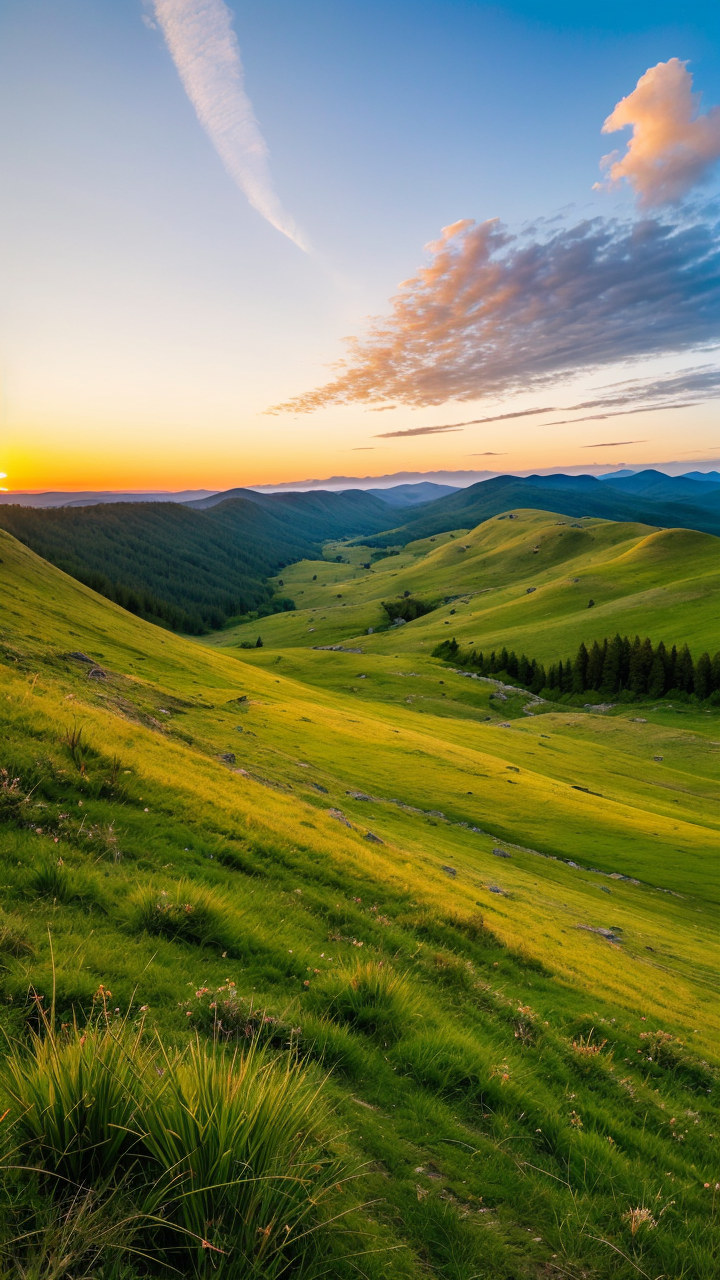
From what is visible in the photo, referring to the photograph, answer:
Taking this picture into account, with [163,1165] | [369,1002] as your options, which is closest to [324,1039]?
[369,1002]

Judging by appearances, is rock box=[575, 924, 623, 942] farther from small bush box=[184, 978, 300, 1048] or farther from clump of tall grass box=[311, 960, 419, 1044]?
small bush box=[184, 978, 300, 1048]

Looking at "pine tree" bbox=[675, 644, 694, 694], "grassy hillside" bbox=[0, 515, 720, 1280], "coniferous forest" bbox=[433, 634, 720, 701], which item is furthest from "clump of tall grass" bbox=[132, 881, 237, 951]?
"pine tree" bbox=[675, 644, 694, 694]

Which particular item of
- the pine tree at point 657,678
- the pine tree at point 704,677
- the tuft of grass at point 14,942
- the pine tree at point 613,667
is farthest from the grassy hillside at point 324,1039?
the pine tree at point 613,667

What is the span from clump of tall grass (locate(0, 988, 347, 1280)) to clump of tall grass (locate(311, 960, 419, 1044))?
321 cm

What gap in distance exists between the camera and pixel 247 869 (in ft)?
37.2

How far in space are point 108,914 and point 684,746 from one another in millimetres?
92326

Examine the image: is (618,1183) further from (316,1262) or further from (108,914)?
(108,914)

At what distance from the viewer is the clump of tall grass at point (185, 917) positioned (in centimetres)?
758

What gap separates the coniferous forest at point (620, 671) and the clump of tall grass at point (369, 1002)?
118m

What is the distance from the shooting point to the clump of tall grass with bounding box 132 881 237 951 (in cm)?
758

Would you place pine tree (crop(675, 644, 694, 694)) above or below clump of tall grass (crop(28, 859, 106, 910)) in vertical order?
below

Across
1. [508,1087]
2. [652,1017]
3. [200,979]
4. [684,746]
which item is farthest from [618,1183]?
[684,746]

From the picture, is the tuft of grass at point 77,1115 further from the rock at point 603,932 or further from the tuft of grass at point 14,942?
the rock at point 603,932

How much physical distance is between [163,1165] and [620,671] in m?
131
